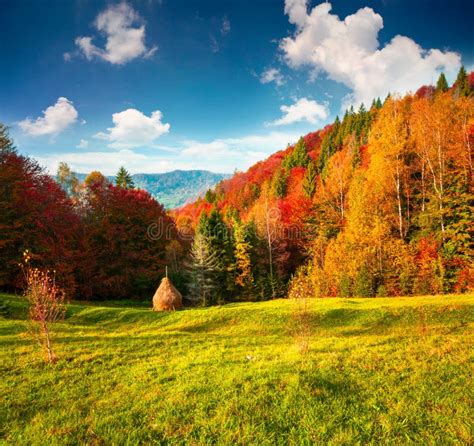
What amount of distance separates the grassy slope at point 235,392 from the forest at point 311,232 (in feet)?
70.2

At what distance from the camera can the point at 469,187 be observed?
29.6 meters

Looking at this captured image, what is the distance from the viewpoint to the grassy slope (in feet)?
17.2

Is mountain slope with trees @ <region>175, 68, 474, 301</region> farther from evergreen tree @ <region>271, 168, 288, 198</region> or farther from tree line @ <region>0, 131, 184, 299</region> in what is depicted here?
evergreen tree @ <region>271, 168, 288, 198</region>

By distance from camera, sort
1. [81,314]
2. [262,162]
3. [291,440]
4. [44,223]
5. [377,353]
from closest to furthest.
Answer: [291,440]
[377,353]
[81,314]
[44,223]
[262,162]

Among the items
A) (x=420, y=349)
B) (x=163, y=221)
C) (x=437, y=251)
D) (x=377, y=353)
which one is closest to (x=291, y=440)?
(x=377, y=353)

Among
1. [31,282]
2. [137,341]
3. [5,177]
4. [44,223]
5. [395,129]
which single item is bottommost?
[137,341]

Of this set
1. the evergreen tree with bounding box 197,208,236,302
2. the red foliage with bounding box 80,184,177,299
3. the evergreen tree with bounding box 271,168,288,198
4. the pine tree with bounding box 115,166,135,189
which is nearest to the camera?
the red foliage with bounding box 80,184,177,299

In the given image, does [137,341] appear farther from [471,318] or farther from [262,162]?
[262,162]

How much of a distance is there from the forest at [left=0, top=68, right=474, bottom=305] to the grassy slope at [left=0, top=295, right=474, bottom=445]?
2140 cm

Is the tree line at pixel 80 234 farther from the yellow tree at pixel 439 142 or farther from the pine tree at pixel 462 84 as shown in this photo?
the pine tree at pixel 462 84

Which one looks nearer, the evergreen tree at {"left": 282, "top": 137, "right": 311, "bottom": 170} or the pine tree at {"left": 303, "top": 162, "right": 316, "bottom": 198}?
the pine tree at {"left": 303, "top": 162, "right": 316, "bottom": 198}

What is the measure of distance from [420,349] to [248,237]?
3254 cm

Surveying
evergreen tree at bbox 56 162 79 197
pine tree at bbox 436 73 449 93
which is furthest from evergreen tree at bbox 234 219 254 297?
pine tree at bbox 436 73 449 93

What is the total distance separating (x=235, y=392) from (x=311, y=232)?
42.5 m
